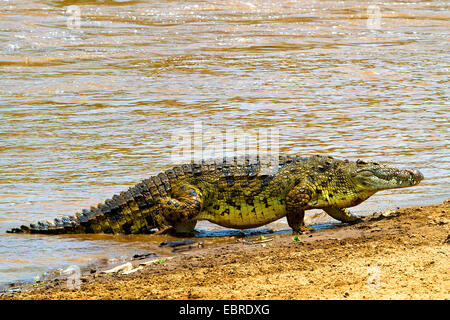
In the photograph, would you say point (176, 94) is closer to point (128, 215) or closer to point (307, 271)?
point (128, 215)

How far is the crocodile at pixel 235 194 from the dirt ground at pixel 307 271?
68 centimetres

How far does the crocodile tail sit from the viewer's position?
24.8 ft

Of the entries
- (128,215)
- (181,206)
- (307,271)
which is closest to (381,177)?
(181,206)

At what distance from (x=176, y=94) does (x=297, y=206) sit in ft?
27.4

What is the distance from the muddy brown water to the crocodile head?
0.71 metres

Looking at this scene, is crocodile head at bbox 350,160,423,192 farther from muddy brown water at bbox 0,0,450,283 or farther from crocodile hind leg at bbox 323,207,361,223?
muddy brown water at bbox 0,0,450,283

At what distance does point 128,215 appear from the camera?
7613mm

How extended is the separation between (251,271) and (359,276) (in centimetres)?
85

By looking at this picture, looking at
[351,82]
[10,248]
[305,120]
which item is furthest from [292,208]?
[351,82]

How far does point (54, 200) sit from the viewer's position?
8688mm

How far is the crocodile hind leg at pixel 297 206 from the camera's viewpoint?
7.33 metres

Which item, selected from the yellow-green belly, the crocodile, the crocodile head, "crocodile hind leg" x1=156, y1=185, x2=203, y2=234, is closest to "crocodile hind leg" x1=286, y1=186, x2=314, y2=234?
the crocodile

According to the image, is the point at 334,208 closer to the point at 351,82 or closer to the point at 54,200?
the point at 54,200

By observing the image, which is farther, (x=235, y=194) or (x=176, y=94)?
(x=176, y=94)
